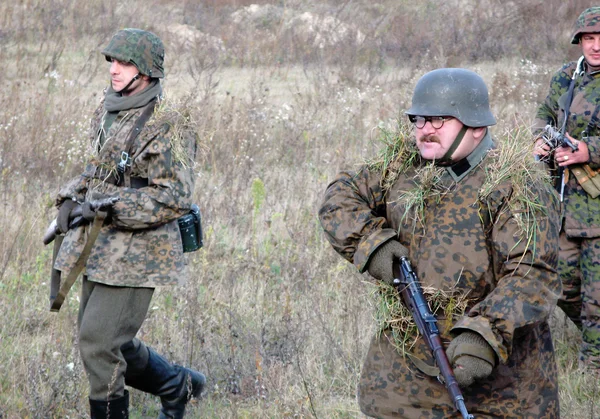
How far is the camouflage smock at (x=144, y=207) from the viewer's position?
3762 millimetres

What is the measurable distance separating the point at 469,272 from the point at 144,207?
5.32 feet

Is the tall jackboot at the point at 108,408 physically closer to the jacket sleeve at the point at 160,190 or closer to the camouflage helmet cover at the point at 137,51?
the jacket sleeve at the point at 160,190

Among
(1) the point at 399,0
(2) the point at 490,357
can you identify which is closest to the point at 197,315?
(2) the point at 490,357

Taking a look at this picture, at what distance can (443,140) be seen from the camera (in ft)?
9.41

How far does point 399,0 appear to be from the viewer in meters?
19.5

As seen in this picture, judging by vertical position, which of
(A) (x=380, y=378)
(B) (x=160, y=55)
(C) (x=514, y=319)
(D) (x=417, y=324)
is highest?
(B) (x=160, y=55)

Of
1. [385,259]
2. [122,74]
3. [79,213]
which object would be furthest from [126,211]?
[385,259]

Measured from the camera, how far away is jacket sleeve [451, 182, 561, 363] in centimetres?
252

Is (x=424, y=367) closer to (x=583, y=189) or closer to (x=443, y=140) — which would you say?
(x=443, y=140)

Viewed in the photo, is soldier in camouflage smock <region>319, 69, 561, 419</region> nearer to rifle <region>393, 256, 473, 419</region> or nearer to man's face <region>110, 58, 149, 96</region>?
rifle <region>393, 256, 473, 419</region>

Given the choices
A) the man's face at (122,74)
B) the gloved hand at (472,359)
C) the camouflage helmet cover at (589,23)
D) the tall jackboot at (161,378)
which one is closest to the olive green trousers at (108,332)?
the tall jackboot at (161,378)

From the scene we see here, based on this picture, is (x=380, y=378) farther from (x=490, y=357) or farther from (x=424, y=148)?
(x=424, y=148)

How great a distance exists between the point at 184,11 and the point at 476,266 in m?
15.8

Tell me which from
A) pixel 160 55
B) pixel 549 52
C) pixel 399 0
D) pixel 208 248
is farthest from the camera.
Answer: pixel 399 0
